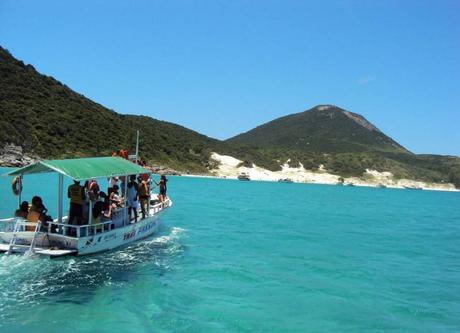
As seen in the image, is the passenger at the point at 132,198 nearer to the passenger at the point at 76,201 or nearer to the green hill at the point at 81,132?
the passenger at the point at 76,201

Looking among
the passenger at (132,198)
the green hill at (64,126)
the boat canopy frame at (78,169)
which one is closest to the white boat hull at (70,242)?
the passenger at (132,198)

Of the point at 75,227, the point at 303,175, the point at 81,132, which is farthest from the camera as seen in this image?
the point at 303,175

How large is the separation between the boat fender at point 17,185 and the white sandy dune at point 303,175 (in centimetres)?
11112

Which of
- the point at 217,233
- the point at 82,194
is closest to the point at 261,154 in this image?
the point at 217,233

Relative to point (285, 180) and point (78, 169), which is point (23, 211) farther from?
point (285, 180)

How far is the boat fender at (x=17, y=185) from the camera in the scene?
1816 cm

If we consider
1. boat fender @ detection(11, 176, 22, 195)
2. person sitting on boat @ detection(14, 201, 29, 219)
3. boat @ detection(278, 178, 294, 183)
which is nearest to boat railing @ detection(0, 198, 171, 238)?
person sitting on boat @ detection(14, 201, 29, 219)

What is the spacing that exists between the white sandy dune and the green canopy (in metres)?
110

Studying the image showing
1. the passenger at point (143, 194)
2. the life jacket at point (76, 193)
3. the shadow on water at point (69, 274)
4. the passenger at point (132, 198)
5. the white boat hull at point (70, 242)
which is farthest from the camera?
the passenger at point (143, 194)

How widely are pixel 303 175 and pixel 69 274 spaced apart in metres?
140

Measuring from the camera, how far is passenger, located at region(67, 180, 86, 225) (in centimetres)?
1714

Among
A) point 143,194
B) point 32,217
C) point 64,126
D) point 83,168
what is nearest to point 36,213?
point 32,217

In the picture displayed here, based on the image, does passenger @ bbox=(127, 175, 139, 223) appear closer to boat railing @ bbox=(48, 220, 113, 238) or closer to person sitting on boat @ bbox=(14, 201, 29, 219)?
boat railing @ bbox=(48, 220, 113, 238)

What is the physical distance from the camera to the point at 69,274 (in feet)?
49.5
